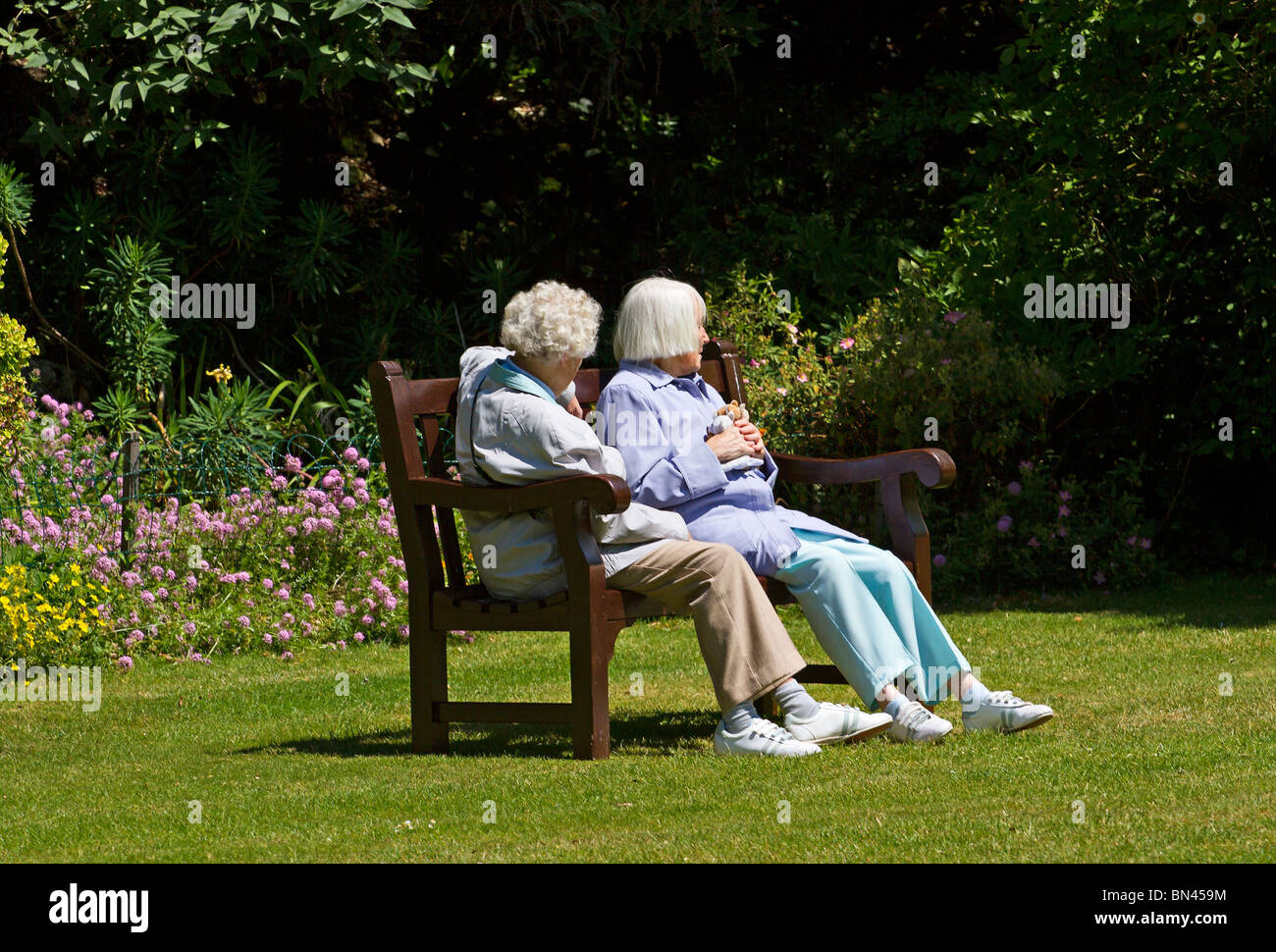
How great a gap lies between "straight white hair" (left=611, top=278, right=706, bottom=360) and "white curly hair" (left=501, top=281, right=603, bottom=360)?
34 cm

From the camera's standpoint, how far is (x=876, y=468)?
560 cm

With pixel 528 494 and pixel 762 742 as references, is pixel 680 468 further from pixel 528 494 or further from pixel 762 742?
pixel 762 742

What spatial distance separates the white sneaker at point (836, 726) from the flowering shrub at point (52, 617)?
3.14 meters

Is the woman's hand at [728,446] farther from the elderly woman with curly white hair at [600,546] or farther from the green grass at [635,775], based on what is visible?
the green grass at [635,775]

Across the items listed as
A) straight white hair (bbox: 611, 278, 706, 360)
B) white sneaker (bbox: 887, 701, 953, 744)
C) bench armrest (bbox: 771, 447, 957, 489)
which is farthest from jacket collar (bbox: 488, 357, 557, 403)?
white sneaker (bbox: 887, 701, 953, 744)

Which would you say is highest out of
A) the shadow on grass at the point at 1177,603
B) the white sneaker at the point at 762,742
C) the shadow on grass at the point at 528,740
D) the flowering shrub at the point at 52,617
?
the flowering shrub at the point at 52,617

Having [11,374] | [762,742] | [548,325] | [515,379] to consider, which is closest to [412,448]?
[515,379]

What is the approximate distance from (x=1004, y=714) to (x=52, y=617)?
3.73 m

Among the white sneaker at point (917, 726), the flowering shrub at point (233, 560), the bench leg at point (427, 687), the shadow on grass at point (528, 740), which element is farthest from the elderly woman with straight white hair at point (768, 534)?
the flowering shrub at point (233, 560)

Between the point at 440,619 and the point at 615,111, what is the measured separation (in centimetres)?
735

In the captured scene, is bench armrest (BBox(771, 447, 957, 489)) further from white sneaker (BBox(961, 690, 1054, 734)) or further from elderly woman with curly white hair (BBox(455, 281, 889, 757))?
elderly woman with curly white hair (BBox(455, 281, 889, 757))

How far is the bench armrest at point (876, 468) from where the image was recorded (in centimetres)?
548
